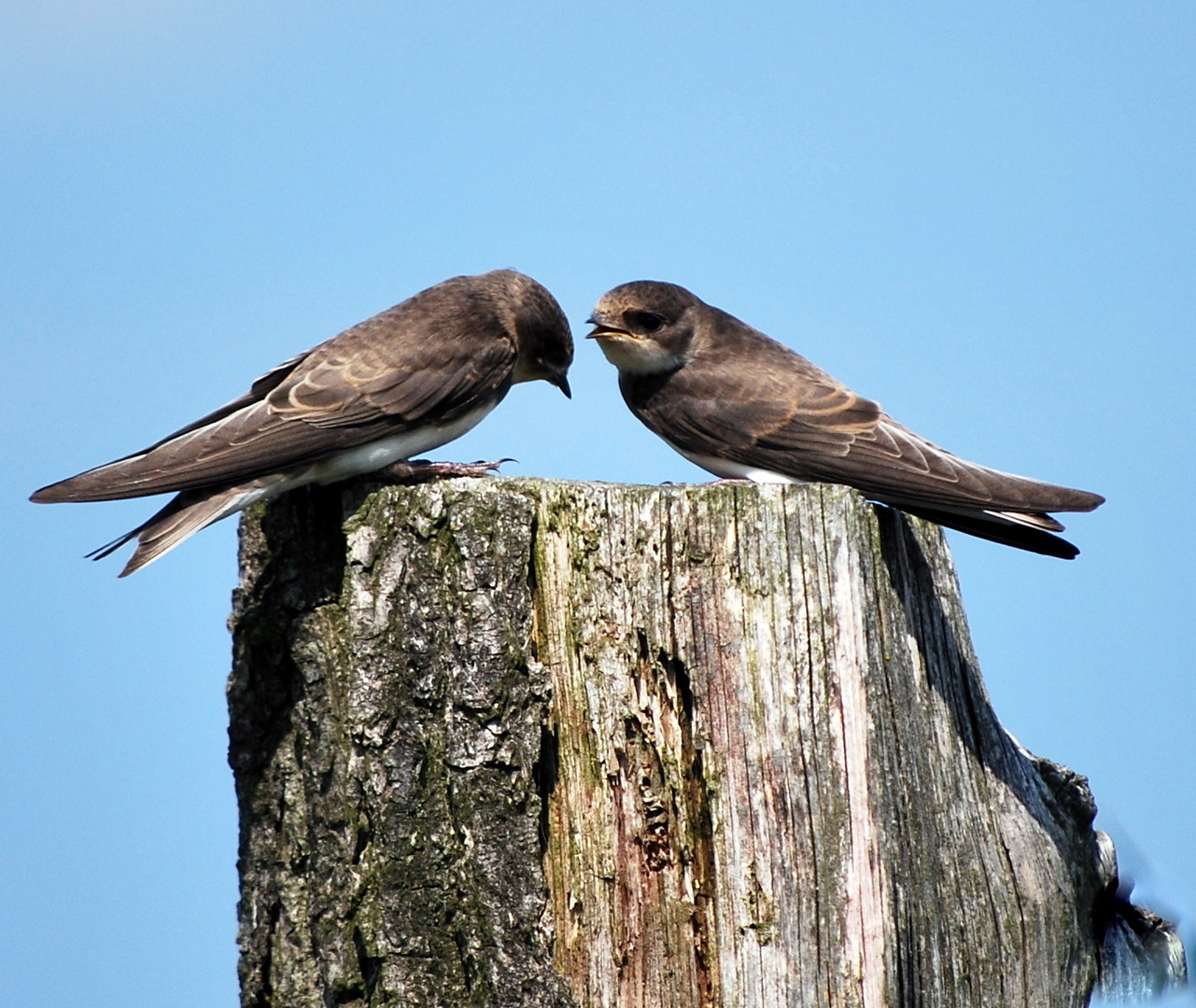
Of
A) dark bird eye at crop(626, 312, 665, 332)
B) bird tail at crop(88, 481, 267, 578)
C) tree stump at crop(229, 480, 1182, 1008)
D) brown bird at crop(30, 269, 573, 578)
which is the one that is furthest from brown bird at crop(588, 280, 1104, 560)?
bird tail at crop(88, 481, 267, 578)

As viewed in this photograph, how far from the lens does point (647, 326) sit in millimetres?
8414

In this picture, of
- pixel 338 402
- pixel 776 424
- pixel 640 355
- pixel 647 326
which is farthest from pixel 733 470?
pixel 338 402

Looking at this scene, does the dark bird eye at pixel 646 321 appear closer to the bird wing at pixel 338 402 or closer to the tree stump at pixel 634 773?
the bird wing at pixel 338 402

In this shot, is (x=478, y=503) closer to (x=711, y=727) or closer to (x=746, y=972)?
(x=711, y=727)

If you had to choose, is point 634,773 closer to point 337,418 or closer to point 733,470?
point 337,418

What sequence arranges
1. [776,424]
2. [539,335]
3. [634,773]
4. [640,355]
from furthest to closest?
[539,335] → [640,355] → [776,424] → [634,773]

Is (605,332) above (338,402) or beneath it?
above

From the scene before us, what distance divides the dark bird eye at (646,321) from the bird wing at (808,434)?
375 millimetres

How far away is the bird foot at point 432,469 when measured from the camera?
20.9ft

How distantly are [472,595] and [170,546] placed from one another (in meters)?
1.84

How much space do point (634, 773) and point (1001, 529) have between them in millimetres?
2789

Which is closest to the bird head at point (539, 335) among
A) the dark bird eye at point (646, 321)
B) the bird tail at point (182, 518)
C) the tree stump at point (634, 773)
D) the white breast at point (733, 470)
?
the dark bird eye at point (646, 321)

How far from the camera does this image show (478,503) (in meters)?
5.17

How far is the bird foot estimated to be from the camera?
20.9ft
